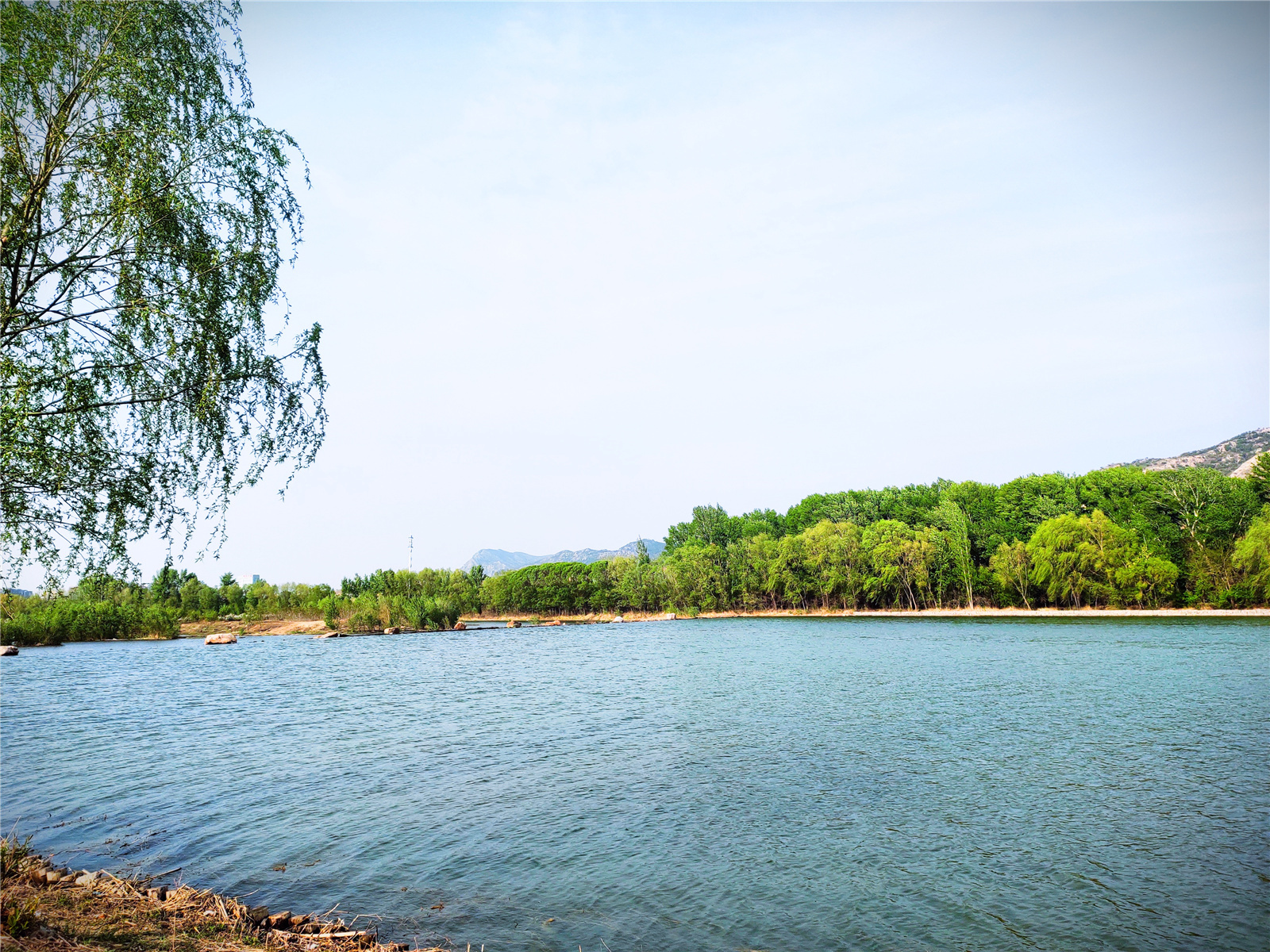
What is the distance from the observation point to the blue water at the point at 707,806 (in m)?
11.5

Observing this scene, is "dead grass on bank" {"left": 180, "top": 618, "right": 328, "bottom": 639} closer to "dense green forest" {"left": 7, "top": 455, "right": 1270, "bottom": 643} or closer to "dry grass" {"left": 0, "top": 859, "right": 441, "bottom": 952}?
"dense green forest" {"left": 7, "top": 455, "right": 1270, "bottom": 643}

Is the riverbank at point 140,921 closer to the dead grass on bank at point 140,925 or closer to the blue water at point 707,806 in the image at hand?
the dead grass on bank at point 140,925

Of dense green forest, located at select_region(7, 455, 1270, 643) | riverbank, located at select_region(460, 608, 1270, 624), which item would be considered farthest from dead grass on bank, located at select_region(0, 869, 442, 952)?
riverbank, located at select_region(460, 608, 1270, 624)

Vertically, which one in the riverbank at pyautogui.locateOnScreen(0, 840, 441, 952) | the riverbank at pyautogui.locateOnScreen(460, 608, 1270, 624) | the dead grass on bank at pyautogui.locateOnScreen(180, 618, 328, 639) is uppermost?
the riverbank at pyautogui.locateOnScreen(0, 840, 441, 952)

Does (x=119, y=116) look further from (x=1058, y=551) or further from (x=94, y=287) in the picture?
(x=1058, y=551)

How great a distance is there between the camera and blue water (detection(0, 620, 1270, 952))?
37.7 ft

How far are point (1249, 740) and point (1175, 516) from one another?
312 feet

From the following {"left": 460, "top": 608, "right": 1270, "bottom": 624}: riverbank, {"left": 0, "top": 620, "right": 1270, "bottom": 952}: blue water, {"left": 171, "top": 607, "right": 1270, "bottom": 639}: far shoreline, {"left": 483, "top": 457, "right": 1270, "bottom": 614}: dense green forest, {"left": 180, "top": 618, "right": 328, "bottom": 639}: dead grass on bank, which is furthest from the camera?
{"left": 180, "top": 618, "right": 328, "bottom": 639}: dead grass on bank

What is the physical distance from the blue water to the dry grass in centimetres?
157

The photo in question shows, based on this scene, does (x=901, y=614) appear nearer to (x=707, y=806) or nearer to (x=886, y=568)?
(x=886, y=568)

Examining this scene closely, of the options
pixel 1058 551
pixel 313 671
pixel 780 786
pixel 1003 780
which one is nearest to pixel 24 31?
pixel 780 786

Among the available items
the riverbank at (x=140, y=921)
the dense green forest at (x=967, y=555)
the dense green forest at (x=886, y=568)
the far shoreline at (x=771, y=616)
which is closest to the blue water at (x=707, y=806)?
the riverbank at (x=140, y=921)

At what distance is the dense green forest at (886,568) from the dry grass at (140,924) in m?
58.8

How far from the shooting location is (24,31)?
30.3 ft
